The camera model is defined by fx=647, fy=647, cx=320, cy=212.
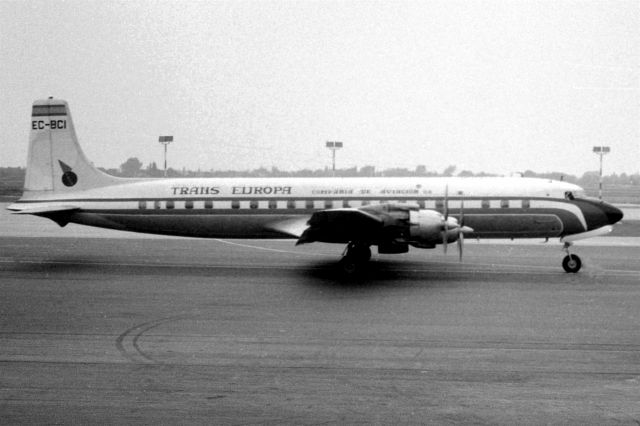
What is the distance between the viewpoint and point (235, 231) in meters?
23.2

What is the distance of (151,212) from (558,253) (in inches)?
632

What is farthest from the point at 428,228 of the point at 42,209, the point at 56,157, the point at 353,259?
the point at 56,157

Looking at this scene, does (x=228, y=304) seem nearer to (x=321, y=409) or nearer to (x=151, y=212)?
(x=321, y=409)

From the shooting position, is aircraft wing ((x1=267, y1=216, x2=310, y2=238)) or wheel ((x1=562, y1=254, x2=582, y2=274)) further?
aircraft wing ((x1=267, y1=216, x2=310, y2=238))

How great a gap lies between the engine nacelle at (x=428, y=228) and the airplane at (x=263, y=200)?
1.67 meters

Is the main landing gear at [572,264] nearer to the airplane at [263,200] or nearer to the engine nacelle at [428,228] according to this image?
the airplane at [263,200]

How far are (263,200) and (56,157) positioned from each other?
8.19 metres

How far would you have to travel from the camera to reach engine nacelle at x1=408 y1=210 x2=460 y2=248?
18.9 meters

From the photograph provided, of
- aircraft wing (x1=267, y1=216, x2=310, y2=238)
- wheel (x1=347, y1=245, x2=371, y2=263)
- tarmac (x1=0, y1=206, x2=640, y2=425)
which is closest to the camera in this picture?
tarmac (x1=0, y1=206, x2=640, y2=425)

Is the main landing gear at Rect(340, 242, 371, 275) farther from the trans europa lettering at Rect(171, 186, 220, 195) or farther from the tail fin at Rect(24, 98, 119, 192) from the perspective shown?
the tail fin at Rect(24, 98, 119, 192)

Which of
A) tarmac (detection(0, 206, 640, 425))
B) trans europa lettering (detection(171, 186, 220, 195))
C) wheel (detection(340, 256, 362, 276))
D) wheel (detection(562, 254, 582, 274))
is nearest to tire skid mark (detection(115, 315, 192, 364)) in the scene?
tarmac (detection(0, 206, 640, 425))

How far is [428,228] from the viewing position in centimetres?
1888

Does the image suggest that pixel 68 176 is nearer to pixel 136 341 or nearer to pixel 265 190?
pixel 265 190

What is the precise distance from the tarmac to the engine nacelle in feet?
4.05
